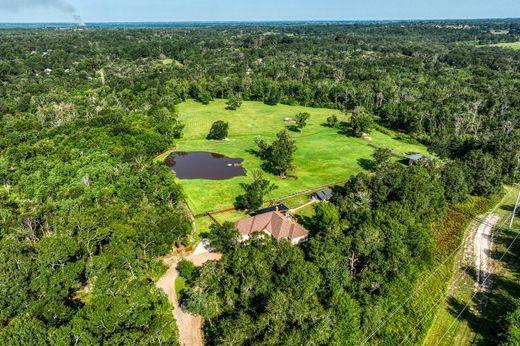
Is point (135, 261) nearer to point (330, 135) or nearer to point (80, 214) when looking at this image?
point (80, 214)

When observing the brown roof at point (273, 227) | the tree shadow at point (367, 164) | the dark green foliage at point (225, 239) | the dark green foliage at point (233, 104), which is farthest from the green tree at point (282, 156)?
the dark green foliage at point (233, 104)

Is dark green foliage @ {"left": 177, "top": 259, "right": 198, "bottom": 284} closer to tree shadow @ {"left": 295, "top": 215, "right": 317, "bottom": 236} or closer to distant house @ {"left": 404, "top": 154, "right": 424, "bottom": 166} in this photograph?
tree shadow @ {"left": 295, "top": 215, "right": 317, "bottom": 236}

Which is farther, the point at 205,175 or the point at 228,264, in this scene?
the point at 205,175

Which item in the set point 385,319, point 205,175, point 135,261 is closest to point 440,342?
point 385,319

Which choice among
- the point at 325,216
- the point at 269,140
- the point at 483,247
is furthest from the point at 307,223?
the point at 269,140

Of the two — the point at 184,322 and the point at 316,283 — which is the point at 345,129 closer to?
the point at 316,283
